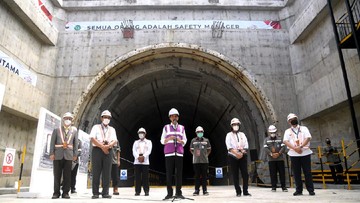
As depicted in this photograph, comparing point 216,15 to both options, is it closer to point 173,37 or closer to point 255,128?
point 173,37

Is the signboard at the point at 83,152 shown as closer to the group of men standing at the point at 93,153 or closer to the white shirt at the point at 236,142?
the group of men standing at the point at 93,153

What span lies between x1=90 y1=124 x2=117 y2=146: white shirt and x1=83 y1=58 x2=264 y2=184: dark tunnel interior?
9.18m

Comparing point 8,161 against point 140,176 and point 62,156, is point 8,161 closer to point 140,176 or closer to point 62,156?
point 62,156

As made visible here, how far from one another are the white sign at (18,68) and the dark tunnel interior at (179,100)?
3.38 m

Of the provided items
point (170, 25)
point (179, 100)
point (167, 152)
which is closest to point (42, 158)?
point (167, 152)

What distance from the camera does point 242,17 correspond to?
55.0ft

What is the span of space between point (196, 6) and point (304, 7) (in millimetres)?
6054

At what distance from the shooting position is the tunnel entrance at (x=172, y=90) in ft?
50.5

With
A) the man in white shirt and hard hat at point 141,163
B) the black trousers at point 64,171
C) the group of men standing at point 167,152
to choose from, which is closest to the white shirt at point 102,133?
the group of men standing at point 167,152

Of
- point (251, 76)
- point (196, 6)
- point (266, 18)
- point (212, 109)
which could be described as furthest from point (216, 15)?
point (212, 109)

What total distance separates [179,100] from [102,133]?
49.7 feet

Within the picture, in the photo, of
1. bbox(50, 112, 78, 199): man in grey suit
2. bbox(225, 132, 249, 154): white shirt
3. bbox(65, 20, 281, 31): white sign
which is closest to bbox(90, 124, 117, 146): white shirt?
bbox(50, 112, 78, 199): man in grey suit

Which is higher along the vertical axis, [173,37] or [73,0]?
[73,0]

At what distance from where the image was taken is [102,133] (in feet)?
21.3
